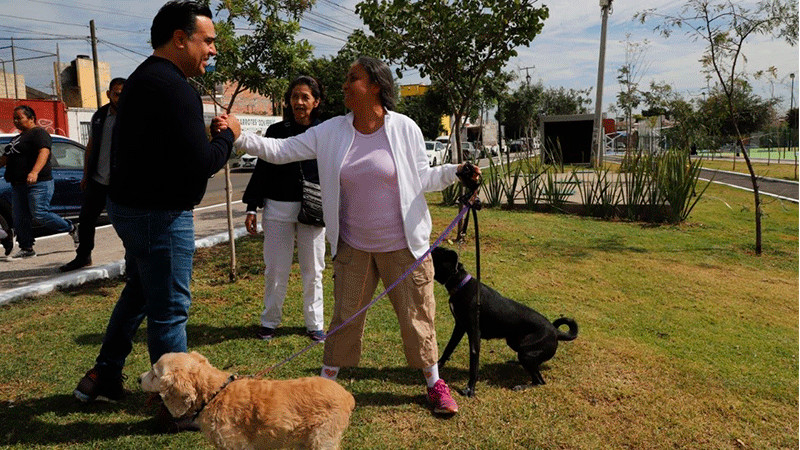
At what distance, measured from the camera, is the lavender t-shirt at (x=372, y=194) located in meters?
3.10

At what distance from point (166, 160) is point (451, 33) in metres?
6.94

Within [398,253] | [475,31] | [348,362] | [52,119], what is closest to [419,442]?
[348,362]

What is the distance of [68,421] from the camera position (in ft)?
10.2

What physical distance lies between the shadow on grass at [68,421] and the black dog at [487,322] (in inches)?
75.5

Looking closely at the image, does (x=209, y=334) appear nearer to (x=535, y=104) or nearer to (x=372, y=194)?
(x=372, y=194)

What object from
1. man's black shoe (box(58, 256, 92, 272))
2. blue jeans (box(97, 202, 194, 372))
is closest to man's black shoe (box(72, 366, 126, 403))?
blue jeans (box(97, 202, 194, 372))

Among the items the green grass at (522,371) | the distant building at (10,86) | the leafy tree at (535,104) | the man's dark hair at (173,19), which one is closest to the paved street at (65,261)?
the green grass at (522,371)

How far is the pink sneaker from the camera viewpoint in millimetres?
3303

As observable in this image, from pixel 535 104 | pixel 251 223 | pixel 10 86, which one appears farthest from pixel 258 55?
pixel 535 104

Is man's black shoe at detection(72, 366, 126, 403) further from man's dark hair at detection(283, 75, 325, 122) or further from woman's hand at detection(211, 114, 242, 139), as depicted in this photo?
man's dark hair at detection(283, 75, 325, 122)

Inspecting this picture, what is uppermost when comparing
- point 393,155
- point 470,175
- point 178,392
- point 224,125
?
point 224,125

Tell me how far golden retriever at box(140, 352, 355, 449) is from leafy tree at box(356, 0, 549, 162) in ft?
23.3

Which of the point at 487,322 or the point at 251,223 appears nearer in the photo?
the point at 487,322

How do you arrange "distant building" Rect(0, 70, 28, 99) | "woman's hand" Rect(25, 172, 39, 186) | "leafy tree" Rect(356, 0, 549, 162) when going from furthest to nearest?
"distant building" Rect(0, 70, 28, 99) < "leafy tree" Rect(356, 0, 549, 162) < "woman's hand" Rect(25, 172, 39, 186)
